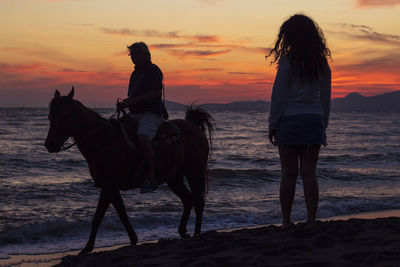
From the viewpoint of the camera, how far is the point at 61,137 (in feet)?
18.4

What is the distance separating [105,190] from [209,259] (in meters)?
1.96

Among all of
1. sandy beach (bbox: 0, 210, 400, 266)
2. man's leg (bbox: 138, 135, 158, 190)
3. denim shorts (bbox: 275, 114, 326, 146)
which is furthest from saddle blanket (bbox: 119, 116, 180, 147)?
denim shorts (bbox: 275, 114, 326, 146)

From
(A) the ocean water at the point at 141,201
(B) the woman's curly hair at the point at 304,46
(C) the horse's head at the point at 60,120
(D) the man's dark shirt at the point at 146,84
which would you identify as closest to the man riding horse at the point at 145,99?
(D) the man's dark shirt at the point at 146,84

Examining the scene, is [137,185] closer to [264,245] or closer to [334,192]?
[264,245]

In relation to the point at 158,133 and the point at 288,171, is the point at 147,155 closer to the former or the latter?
the point at 158,133

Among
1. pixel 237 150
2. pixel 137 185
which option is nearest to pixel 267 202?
pixel 137 185

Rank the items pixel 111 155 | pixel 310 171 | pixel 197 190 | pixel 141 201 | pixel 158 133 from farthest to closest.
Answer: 1. pixel 141 201
2. pixel 197 190
3. pixel 158 133
4. pixel 111 155
5. pixel 310 171

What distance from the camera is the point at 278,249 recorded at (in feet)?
14.9

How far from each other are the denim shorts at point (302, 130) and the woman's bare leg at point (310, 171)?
0.13m

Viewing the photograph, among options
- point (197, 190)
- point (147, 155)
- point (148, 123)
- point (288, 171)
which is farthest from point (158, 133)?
point (288, 171)

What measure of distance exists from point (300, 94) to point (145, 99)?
2.06m

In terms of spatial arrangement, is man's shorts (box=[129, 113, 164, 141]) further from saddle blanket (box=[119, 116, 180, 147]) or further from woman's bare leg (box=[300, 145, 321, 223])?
woman's bare leg (box=[300, 145, 321, 223])

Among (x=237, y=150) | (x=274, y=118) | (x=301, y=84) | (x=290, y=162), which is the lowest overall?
(x=237, y=150)

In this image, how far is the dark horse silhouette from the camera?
5.66m
